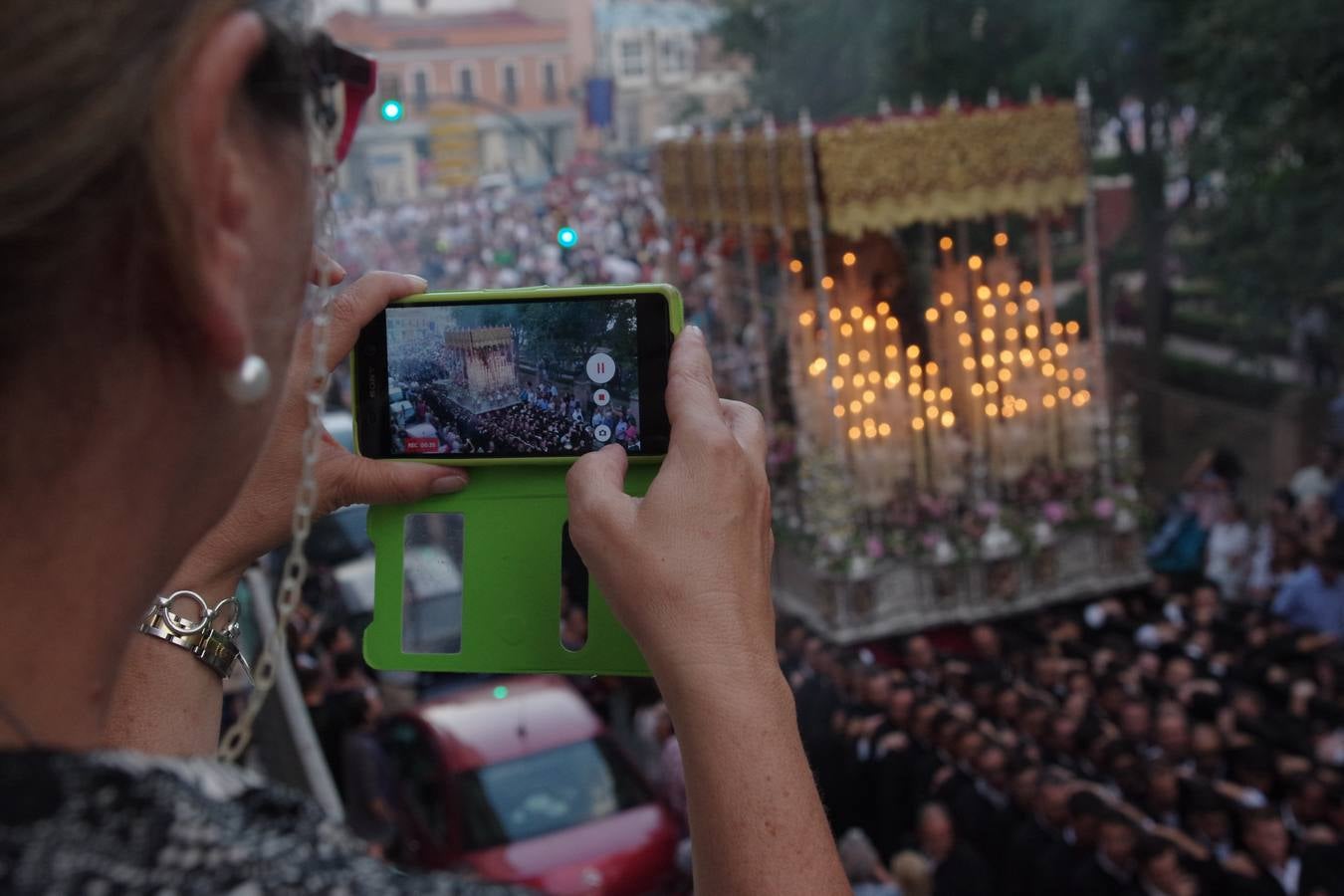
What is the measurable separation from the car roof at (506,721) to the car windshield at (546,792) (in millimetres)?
83

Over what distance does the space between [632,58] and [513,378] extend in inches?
1612

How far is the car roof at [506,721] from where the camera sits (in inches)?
281

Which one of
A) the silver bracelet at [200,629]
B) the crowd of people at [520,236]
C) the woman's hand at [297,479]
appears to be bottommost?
the silver bracelet at [200,629]

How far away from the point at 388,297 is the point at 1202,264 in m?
13.8

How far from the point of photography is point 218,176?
69 cm

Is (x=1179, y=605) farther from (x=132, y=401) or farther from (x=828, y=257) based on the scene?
(x=132, y=401)

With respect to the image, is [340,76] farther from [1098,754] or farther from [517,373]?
[1098,754]

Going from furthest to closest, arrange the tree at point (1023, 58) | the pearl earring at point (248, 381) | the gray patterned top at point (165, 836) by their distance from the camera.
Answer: the tree at point (1023, 58), the pearl earring at point (248, 381), the gray patterned top at point (165, 836)

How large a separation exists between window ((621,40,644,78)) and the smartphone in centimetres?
3990

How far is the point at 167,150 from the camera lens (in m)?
0.65

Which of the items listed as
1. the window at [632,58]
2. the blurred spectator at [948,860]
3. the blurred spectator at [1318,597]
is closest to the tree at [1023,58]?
the blurred spectator at [1318,597]

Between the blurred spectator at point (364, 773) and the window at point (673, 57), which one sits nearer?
the blurred spectator at point (364, 773)

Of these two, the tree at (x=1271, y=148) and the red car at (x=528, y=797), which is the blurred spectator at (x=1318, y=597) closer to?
the tree at (x=1271, y=148)

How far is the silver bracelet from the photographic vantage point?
1199 mm
